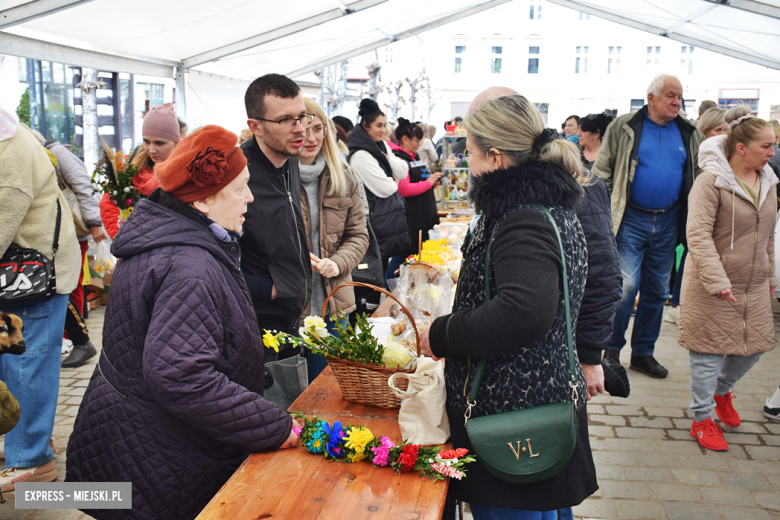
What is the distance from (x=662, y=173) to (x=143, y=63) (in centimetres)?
560

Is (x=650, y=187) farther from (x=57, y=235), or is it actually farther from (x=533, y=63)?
(x=533, y=63)

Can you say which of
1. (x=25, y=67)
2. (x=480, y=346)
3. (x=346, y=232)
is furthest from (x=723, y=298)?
(x=25, y=67)

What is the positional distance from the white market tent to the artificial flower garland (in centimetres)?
443

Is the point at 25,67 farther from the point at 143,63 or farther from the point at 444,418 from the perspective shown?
the point at 444,418

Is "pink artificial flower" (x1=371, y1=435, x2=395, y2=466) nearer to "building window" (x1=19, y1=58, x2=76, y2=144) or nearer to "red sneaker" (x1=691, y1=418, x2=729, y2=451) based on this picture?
"red sneaker" (x1=691, y1=418, x2=729, y2=451)

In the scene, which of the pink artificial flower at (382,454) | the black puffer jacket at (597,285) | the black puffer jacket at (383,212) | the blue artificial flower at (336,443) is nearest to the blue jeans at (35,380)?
the blue artificial flower at (336,443)

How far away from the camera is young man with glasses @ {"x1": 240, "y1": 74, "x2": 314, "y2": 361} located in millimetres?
2371

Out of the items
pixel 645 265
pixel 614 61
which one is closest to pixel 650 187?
pixel 645 265

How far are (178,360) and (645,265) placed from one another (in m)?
4.22

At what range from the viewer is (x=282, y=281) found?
2430 millimetres

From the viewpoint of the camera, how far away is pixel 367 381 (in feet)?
6.33

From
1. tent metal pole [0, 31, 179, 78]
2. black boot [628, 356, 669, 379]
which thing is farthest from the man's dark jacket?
black boot [628, 356, 669, 379]

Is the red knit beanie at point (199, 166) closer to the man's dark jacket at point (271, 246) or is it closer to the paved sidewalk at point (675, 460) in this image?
the man's dark jacket at point (271, 246)

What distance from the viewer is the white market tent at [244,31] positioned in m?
4.95
